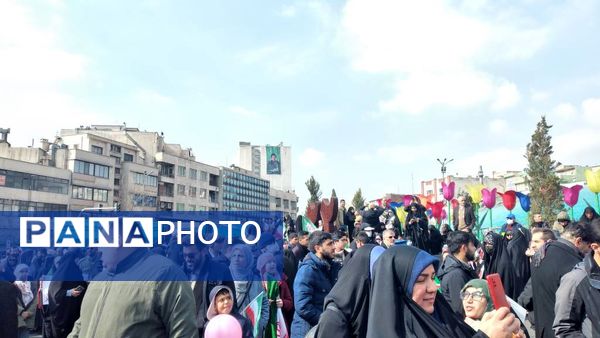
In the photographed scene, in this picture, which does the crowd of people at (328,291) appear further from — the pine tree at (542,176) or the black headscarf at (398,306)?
the pine tree at (542,176)

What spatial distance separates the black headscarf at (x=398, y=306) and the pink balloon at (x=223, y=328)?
216cm

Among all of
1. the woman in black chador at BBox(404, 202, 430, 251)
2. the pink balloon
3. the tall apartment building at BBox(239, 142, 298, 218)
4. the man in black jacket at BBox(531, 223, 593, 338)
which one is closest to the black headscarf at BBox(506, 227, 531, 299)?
the man in black jacket at BBox(531, 223, 593, 338)

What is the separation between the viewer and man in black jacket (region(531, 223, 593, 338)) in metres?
4.23

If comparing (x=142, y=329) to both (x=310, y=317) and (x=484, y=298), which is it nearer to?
(x=484, y=298)

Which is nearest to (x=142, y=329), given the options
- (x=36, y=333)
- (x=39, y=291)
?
(x=39, y=291)

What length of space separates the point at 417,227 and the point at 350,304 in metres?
8.89

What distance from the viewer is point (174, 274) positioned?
9.39 feet

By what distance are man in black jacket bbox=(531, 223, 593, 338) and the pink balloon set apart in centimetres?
261

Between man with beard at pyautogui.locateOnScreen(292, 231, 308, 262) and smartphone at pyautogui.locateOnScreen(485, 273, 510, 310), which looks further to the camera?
man with beard at pyautogui.locateOnScreen(292, 231, 308, 262)

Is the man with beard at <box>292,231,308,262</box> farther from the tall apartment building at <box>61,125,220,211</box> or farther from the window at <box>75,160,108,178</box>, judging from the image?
the tall apartment building at <box>61,125,220,211</box>

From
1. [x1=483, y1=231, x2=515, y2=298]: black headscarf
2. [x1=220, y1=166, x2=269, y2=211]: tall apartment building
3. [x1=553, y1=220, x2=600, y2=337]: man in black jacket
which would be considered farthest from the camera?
[x1=220, y1=166, x2=269, y2=211]: tall apartment building

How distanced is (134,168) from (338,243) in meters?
58.0

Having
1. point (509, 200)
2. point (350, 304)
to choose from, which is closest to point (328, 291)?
A: point (350, 304)

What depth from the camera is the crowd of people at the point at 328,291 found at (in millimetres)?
2469
